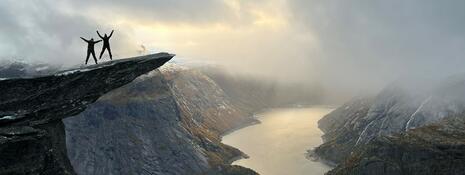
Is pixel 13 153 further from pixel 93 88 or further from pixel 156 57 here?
pixel 156 57

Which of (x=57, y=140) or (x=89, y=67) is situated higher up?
(x=89, y=67)

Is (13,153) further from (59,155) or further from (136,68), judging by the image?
(136,68)

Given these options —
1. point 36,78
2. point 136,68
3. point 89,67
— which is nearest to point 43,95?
point 36,78

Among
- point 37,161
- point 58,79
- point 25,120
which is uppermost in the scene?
point 58,79

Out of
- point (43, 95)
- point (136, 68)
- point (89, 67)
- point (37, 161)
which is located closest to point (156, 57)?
point (136, 68)

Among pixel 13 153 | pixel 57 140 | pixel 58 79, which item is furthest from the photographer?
pixel 57 140

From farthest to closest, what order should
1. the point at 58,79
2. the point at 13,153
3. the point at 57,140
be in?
the point at 57,140 < the point at 58,79 < the point at 13,153

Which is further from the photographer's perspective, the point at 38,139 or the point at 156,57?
the point at 156,57
